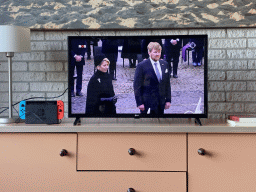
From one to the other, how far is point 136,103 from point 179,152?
16.1 inches

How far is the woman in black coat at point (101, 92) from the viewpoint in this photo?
5.63ft

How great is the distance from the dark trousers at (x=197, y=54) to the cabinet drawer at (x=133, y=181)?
0.70 metres

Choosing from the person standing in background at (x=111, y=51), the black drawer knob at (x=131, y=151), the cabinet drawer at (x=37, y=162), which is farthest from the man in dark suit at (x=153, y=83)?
the cabinet drawer at (x=37, y=162)

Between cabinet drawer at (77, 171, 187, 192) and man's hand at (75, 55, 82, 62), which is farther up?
man's hand at (75, 55, 82, 62)

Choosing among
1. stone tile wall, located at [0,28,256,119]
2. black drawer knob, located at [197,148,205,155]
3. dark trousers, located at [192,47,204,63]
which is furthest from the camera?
stone tile wall, located at [0,28,256,119]

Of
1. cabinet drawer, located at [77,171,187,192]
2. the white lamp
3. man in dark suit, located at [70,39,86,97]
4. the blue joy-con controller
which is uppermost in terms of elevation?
the white lamp

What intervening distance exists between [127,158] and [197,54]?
0.77 meters

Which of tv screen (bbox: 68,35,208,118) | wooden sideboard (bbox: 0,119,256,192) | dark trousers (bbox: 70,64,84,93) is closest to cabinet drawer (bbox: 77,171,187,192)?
wooden sideboard (bbox: 0,119,256,192)

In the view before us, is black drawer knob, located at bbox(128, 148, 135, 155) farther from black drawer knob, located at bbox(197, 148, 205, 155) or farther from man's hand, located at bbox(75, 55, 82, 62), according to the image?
man's hand, located at bbox(75, 55, 82, 62)

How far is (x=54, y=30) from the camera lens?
206 cm

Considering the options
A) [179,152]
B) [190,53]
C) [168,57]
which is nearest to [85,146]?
[179,152]

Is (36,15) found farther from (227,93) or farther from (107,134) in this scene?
(227,93)

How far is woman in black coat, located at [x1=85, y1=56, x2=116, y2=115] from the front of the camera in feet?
5.63

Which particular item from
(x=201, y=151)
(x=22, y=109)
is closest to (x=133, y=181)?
Result: (x=201, y=151)
